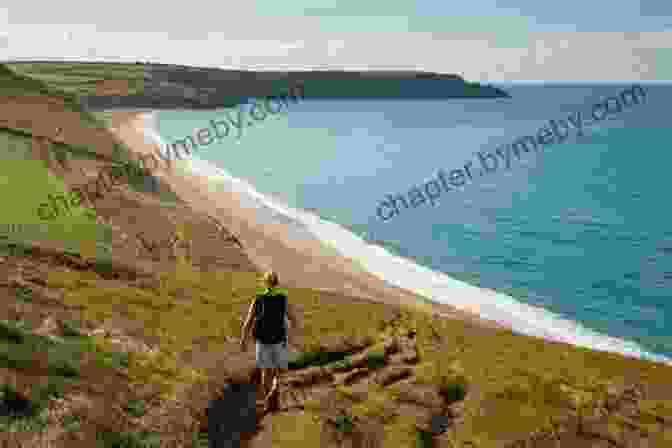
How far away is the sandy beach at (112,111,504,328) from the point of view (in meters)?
46.1

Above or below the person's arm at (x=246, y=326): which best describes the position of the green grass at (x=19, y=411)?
below

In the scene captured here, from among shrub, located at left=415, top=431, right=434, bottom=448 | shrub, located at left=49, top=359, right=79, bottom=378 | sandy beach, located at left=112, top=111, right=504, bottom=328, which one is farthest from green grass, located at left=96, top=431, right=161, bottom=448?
sandy beach, located at left=112, top=111, right=504, bottom=328

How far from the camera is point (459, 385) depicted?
2291 centimetres

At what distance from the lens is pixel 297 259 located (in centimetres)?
5462

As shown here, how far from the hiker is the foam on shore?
96.0 feet

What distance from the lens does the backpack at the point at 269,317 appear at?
15.9m

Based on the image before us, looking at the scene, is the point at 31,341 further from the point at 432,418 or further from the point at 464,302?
the point at 464,302

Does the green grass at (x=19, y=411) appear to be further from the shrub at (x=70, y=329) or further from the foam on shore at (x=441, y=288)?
the foam on shore at (x=441, y=288)

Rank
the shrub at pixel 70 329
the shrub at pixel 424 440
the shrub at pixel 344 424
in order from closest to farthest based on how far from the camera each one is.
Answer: the shrub at pixel 344 424
the shrub at pixel 424 440
the shrub at pixel 70 329

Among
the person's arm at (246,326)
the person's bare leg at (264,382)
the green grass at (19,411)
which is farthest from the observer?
the person's bare leg at (264,382)

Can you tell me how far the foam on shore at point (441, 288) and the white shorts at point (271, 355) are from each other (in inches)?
1148

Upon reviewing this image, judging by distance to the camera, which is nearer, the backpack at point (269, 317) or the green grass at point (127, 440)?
the green grass at point (127, 440)

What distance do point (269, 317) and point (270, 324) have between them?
0.66 feet

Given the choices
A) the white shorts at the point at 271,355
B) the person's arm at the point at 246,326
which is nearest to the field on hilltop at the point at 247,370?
the white shorts at the point at 271,355
